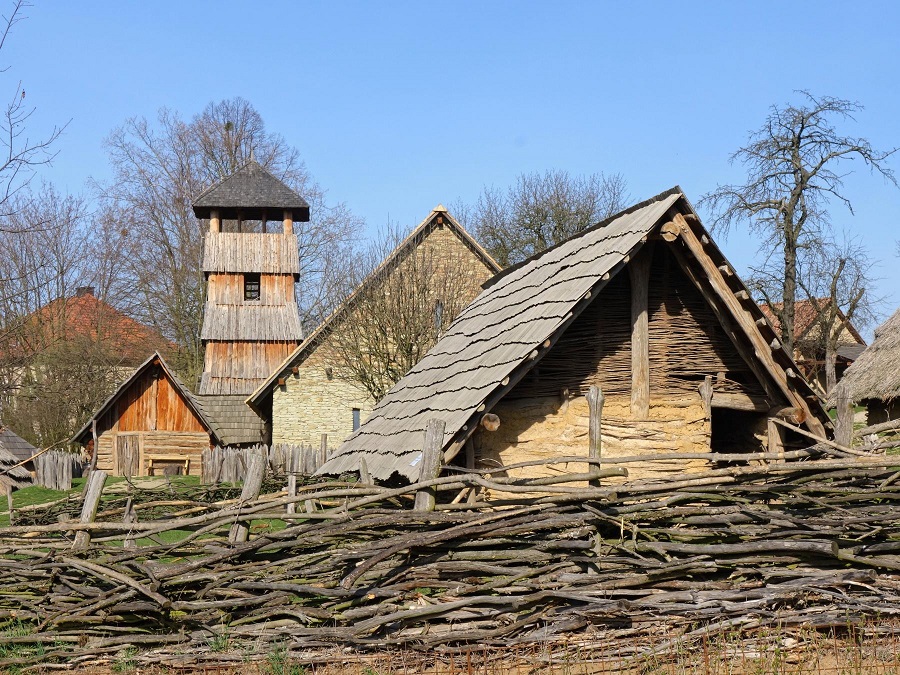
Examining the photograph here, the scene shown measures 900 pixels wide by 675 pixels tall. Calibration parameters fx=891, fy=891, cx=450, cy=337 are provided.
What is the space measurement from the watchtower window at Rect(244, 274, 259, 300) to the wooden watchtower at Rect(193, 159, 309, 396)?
38mm

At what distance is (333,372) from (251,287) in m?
8.57

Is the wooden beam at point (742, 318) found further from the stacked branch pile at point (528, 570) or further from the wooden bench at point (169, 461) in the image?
the wooden bench at point (169, 461)

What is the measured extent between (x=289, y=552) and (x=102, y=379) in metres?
31.7

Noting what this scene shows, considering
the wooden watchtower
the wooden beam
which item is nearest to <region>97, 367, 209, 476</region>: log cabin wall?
the wooden watchtower

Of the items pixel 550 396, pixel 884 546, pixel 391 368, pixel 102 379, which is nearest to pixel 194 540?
pixel 550 396

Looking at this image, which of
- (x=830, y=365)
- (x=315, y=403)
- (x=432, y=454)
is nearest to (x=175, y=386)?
(x=315, y=403)

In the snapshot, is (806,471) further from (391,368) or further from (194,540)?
(391,368)

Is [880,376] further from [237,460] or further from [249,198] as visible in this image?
[249,198]

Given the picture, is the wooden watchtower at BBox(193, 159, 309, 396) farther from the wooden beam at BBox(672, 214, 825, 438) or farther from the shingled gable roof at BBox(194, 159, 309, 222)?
the wooden beam at BBox(672, 214, 825, 438)

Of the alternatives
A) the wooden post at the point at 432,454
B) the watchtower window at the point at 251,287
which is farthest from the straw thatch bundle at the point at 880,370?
the watchtower window at the point at 251,287

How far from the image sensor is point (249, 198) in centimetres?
3256

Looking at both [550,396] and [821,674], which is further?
[550,396]

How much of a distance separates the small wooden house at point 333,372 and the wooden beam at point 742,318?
621 inches

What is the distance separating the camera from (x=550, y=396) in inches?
317
